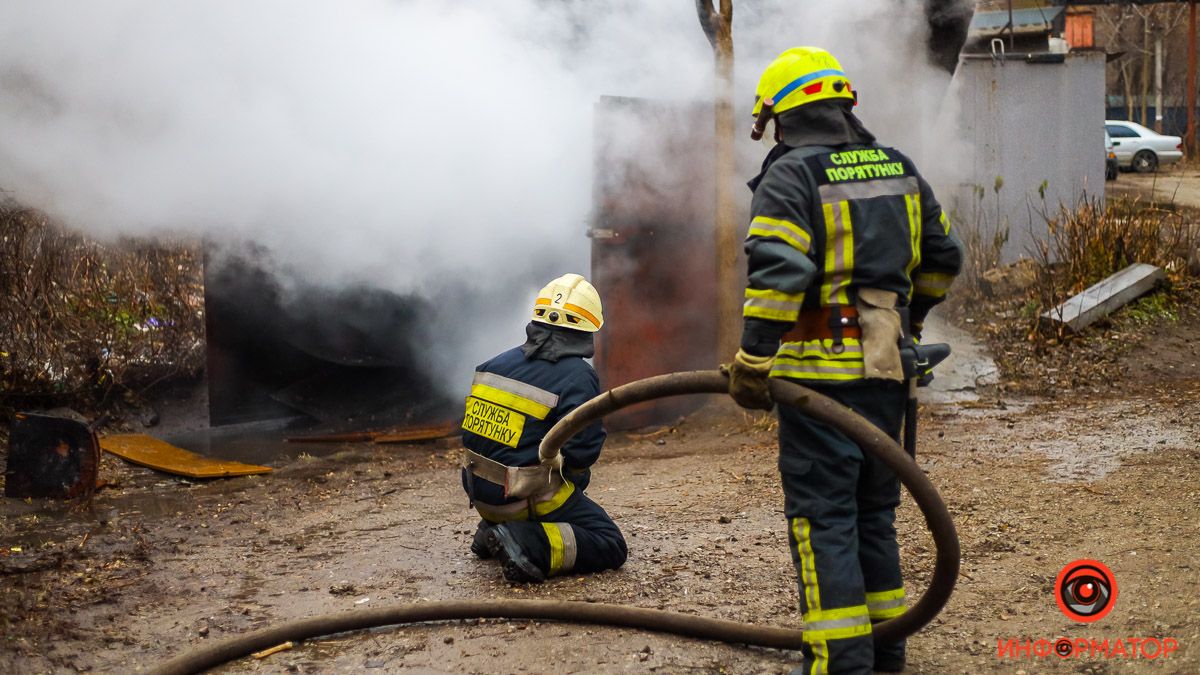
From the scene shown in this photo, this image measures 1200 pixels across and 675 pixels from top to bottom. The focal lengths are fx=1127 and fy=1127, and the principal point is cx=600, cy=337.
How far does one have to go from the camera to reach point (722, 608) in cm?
391

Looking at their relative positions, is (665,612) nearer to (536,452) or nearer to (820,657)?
(820,657)

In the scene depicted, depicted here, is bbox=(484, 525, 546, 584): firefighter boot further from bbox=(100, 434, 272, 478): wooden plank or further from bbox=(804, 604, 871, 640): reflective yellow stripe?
bbox=(100, 434, 272, 478): wooden plank

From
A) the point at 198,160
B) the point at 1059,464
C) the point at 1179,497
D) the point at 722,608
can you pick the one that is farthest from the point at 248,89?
the point at 1179,497

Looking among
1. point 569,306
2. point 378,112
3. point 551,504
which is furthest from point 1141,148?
point 551,504

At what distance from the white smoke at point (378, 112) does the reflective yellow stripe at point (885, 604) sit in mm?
4952

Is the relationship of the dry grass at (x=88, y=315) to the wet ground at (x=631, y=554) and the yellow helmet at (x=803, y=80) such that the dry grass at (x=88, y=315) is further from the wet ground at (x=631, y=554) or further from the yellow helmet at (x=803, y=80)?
the yellow helmet at (x=803, y=80)

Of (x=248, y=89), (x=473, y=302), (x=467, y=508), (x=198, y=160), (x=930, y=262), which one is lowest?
(x=467, y=508)

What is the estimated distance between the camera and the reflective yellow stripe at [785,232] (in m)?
3.00

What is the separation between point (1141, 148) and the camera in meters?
23.6

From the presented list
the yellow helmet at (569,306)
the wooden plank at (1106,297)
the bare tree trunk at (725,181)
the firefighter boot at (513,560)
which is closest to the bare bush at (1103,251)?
the wooden plank at (1106,297)

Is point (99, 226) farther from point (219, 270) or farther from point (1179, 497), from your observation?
point (1179, 497)

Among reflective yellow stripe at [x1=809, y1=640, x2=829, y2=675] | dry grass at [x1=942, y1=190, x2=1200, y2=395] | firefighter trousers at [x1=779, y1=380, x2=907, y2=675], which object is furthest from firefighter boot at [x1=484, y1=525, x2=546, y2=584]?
dry grass at [x1=942, y1=190, x2=1200, y2=395]

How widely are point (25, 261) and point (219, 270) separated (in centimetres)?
→ 127

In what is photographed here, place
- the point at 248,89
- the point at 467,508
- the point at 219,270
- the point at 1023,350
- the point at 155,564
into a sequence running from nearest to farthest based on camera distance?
the point at 155,564, the point at 467,508, the point at 248,89, the point at 219,270, the point at 1023,350
